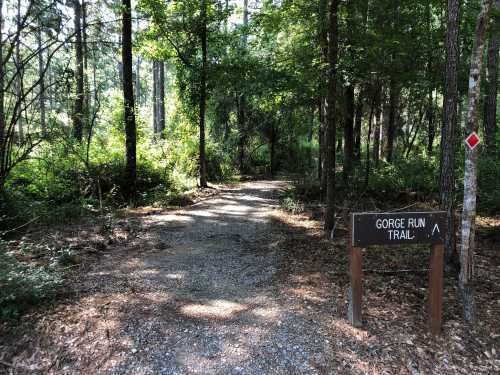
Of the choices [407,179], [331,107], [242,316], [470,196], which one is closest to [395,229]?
[470,196]

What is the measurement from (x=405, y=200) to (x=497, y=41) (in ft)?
21.6

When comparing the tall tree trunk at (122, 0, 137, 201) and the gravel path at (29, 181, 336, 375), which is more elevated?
the tall tree trunk at (122, 0, 137, 201)

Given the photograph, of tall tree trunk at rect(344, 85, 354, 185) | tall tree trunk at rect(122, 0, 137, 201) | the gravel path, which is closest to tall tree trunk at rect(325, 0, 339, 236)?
the gravel path

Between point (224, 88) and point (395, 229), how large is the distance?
8.92 meters

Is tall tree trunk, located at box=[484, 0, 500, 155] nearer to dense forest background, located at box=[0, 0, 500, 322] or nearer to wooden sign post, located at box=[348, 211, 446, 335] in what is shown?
dense forest background, located at box=[0, 0, 500, 322]

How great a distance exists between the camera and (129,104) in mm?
11430

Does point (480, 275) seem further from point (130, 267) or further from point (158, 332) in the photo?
point (130, 267)

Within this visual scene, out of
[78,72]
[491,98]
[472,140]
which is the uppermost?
[78,72]

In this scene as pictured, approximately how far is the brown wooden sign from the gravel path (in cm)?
121

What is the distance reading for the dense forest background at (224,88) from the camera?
6594 millimetres

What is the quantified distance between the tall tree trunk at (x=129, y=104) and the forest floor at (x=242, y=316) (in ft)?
14.7

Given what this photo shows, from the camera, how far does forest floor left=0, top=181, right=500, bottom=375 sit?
3695 millimetres

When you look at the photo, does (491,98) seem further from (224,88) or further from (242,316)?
(242,316)

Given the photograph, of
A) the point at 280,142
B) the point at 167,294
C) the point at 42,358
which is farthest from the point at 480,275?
the point at 280,142
